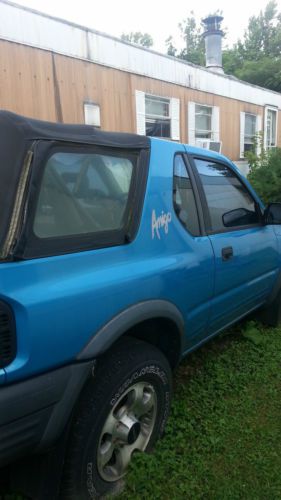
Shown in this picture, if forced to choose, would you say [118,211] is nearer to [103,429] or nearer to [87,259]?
[87,259]

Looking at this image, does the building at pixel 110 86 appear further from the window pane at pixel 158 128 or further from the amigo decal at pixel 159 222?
the amigo decal at pixel 159 222

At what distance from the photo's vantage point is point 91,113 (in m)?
6.79

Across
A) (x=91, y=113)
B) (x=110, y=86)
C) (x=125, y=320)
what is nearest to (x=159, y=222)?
(x=125, y=320)

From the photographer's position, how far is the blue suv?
1488mm

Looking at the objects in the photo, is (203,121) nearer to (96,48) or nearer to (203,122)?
(203,122)

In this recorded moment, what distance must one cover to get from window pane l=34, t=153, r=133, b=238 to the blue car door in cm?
85

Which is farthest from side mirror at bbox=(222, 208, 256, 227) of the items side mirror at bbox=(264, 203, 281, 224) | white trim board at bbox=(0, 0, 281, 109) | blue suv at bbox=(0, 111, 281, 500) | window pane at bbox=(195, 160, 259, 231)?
white trim board at bbox=(0, 0, 281, 109)

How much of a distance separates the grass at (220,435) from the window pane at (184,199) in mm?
1180

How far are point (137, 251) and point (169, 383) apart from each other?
0.80m

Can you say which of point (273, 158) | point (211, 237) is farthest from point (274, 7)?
point (211, 237)

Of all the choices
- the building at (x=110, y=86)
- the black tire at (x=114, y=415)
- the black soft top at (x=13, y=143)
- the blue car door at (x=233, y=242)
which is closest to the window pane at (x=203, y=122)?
the building at (x=110, y=86)

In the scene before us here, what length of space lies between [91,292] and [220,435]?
140cm

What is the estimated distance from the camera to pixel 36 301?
1.48m

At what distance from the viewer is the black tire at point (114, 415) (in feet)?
5.74
